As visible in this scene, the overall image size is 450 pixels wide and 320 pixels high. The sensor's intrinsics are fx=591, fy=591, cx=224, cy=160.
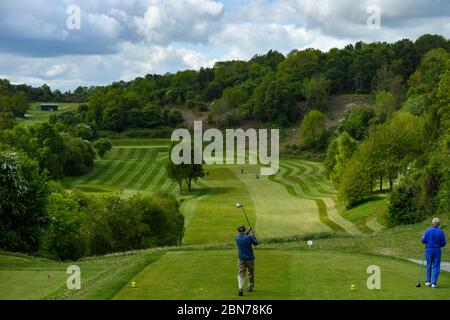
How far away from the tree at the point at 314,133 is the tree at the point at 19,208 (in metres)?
108

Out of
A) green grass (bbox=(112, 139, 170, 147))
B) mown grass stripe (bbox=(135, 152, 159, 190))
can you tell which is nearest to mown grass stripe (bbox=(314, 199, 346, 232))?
mown grass stripe (bbox=(135, 152, 159, 190))

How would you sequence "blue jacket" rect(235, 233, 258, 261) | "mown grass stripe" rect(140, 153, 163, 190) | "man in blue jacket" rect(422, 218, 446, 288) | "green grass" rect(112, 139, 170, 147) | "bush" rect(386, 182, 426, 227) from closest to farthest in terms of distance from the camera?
"blue jacket" rect(235, 233, 258, 261) → "man in blue jacket" rect(422, 218, 446, 288) → "bush" rect(386, 182, 426, 227) → "mown grass stripe" rect(140, 153, 163, 190) → "green grass" rect(112, 139, 170, 147)

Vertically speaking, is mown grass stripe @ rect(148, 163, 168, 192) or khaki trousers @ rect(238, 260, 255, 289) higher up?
khaki trousers @ rect(238, 260, 255, 289)

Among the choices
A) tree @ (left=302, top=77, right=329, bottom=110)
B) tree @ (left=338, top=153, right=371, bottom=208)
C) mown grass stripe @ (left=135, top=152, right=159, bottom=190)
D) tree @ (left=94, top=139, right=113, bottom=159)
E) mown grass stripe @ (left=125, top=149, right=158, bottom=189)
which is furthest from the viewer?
tree @ (left=302, top=77, right=329, bottom=110)

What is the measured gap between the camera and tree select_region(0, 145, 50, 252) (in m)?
46.0

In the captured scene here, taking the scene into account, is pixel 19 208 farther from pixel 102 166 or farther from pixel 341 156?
pixel 102 166

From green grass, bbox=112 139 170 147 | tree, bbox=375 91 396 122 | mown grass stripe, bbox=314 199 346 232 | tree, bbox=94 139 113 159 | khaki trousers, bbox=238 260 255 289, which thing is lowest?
mown grass stripe, bbox=314 199 346 232

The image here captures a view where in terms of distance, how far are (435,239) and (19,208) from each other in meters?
35.9

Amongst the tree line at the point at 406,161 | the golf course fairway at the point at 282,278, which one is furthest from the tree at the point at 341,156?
the golf course fairway at the point at 282,278

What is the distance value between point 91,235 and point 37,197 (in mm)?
8618

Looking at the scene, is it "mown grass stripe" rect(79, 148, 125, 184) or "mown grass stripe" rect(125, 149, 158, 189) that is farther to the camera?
"mown grass stripe" rect(79, 148, 125, 184)

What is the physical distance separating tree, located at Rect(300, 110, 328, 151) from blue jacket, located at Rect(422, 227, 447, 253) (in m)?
130

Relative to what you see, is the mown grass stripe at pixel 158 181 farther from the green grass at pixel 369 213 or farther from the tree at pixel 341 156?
the green grass at pixel 369 213

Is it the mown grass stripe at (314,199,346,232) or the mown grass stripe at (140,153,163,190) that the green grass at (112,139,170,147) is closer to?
the mown grass stripe at (140,153,163,190)
